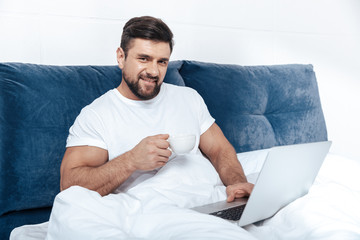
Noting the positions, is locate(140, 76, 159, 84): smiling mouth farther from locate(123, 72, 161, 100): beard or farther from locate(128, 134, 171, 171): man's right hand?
locate(128, 134, 171, 171): man's right hand

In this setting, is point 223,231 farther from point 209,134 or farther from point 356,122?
point 356,122

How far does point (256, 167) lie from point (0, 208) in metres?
1.04

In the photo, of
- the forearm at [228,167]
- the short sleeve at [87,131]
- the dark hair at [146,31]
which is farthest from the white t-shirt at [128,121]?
the dark hair at [146,31]

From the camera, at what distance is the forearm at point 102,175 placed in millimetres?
1270

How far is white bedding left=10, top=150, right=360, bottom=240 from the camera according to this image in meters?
0.91

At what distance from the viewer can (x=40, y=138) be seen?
139cm

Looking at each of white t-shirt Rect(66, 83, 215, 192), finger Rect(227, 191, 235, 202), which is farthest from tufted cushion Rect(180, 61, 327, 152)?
finger Rect(227, 191, 235, 202)

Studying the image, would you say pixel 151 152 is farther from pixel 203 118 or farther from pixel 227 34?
pixel 227 34

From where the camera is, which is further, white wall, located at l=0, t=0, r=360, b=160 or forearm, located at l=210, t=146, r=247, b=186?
white wall, located at l=0, t=0, r=360, b=160

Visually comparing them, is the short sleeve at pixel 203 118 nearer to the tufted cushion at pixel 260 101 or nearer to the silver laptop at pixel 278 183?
the tufted cushion at pixel 260 101

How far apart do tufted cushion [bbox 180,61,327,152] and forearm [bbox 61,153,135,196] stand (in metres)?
0.70

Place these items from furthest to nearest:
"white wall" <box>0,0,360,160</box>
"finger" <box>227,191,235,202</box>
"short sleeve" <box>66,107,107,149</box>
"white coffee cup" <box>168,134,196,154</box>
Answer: "white wall" <box>0,0,360,160</box> → "short sleeve" <box>66,107,107,149</box> → "finger" <box>227,191,235,202</box> → "white coffee cup" <box>168,134,196,154</box>

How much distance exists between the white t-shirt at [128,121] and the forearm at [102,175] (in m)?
→ 0.10

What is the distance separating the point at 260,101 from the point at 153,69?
0.80m
